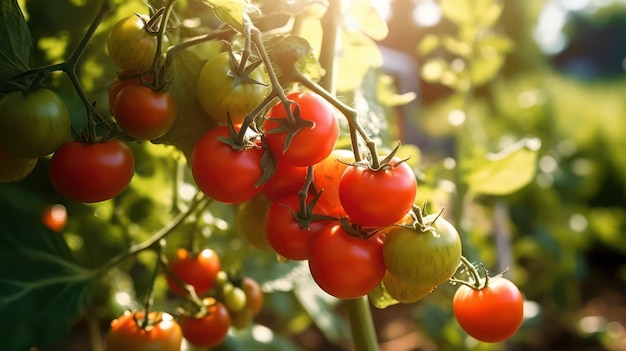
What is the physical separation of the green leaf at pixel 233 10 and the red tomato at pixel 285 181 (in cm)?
9

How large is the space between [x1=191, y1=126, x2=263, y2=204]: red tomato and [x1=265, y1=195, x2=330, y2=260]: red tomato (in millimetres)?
38

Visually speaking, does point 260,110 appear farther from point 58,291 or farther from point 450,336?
point 450,336

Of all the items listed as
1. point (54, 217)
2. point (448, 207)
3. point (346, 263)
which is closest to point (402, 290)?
point (346, 263)

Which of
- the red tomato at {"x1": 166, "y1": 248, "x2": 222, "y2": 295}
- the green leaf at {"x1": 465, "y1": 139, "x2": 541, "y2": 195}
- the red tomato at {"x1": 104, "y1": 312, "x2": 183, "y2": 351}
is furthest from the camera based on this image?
the green leaf at {"x1": 465, "y1": 139, "x2": 541, "y2": 195}

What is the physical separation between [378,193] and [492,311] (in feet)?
0.44

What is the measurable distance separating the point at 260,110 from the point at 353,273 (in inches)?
4.4

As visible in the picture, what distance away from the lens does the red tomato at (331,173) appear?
412 mm

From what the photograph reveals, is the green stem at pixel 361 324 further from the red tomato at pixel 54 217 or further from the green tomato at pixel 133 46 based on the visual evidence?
the red tomato at pixel 54 217

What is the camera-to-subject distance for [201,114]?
442mm

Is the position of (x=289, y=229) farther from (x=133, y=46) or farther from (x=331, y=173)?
(x=133, y=46)

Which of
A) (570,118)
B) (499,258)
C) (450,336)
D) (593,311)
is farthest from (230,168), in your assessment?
(570,118)

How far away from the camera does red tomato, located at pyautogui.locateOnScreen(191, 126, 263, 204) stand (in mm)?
377

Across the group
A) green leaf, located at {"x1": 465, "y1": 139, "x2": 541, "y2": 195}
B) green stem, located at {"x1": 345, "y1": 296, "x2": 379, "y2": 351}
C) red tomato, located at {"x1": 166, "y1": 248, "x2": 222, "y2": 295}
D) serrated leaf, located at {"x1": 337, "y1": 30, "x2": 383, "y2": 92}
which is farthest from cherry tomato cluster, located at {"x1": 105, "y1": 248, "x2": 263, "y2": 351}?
green leaf, located at {"x1": 465, "y1": 139, "x2": 541, "y2": 195}

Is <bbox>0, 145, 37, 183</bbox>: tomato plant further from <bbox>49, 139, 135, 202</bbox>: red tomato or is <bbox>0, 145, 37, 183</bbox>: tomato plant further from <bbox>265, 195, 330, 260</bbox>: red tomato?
<bbox>265, 195, 330, 260</bbox>: red tomato
